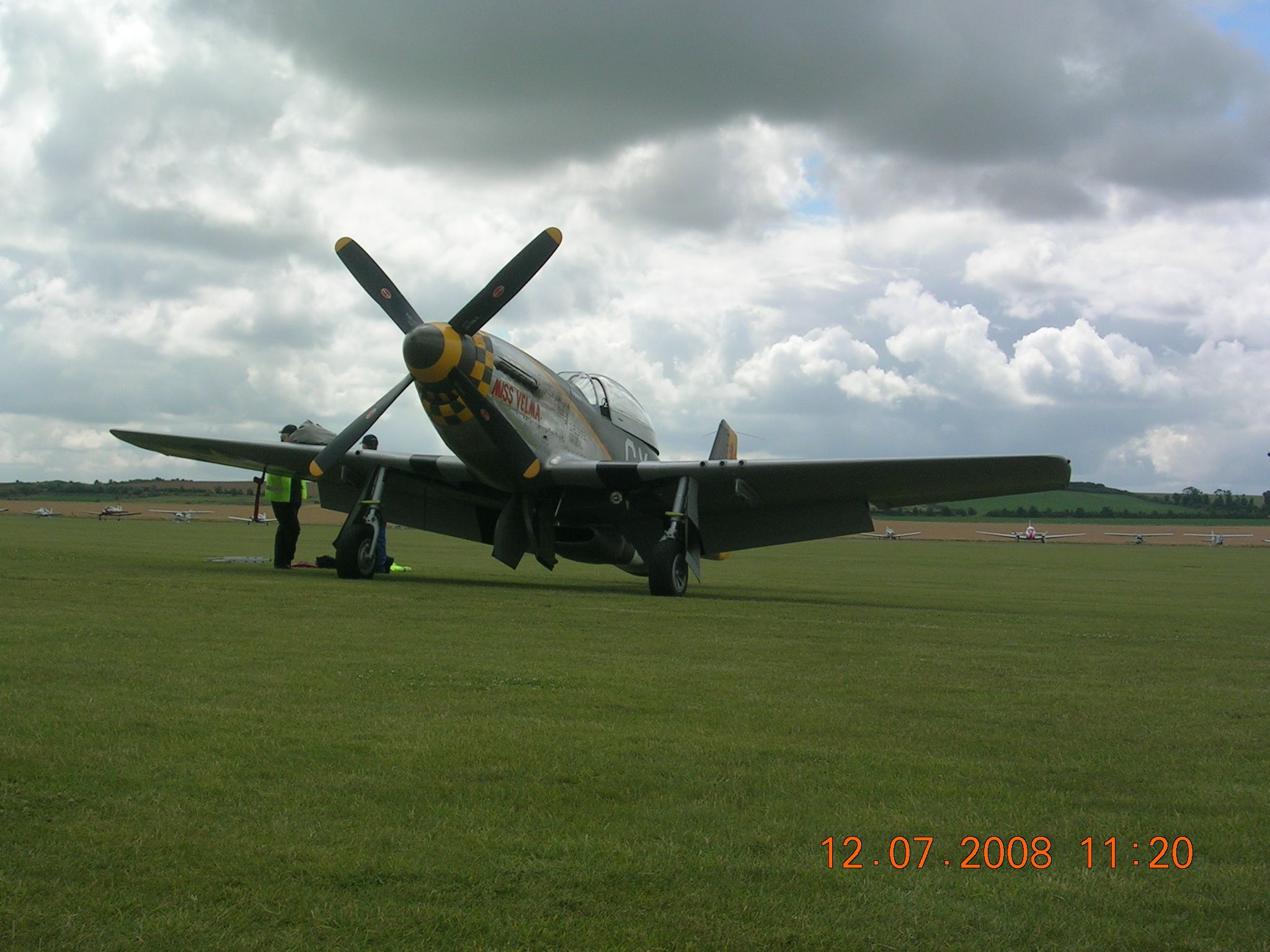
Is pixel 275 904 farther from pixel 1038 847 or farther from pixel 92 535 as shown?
pixel 92 535

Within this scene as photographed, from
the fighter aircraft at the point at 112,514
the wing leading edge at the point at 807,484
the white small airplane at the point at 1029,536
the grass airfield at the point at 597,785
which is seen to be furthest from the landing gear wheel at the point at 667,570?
the fighter aircraft at the point at 112,514

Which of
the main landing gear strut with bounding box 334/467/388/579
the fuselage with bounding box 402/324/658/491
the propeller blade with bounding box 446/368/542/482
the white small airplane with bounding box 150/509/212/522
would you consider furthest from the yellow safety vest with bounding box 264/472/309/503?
the white small airplane with bounding box 150/509/212/522

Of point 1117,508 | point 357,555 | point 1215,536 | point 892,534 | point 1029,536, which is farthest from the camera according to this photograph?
point 1117,508

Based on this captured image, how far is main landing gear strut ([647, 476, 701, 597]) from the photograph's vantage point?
1480 cm

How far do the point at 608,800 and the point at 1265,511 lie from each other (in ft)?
455

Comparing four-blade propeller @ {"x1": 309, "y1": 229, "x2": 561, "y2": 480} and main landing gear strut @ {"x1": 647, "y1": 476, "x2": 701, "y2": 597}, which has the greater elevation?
four-blade propeller @ {"x1": 309, "y1": 229, "x2": 561, "y2": 480}

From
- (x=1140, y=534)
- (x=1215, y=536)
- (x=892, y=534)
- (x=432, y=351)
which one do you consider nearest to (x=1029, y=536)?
(x=892, y=534)

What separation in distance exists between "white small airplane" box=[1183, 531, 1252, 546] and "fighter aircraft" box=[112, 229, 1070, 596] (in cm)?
5966

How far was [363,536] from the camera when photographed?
15.2 meters

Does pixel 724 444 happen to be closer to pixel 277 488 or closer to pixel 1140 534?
pixel 277 488
